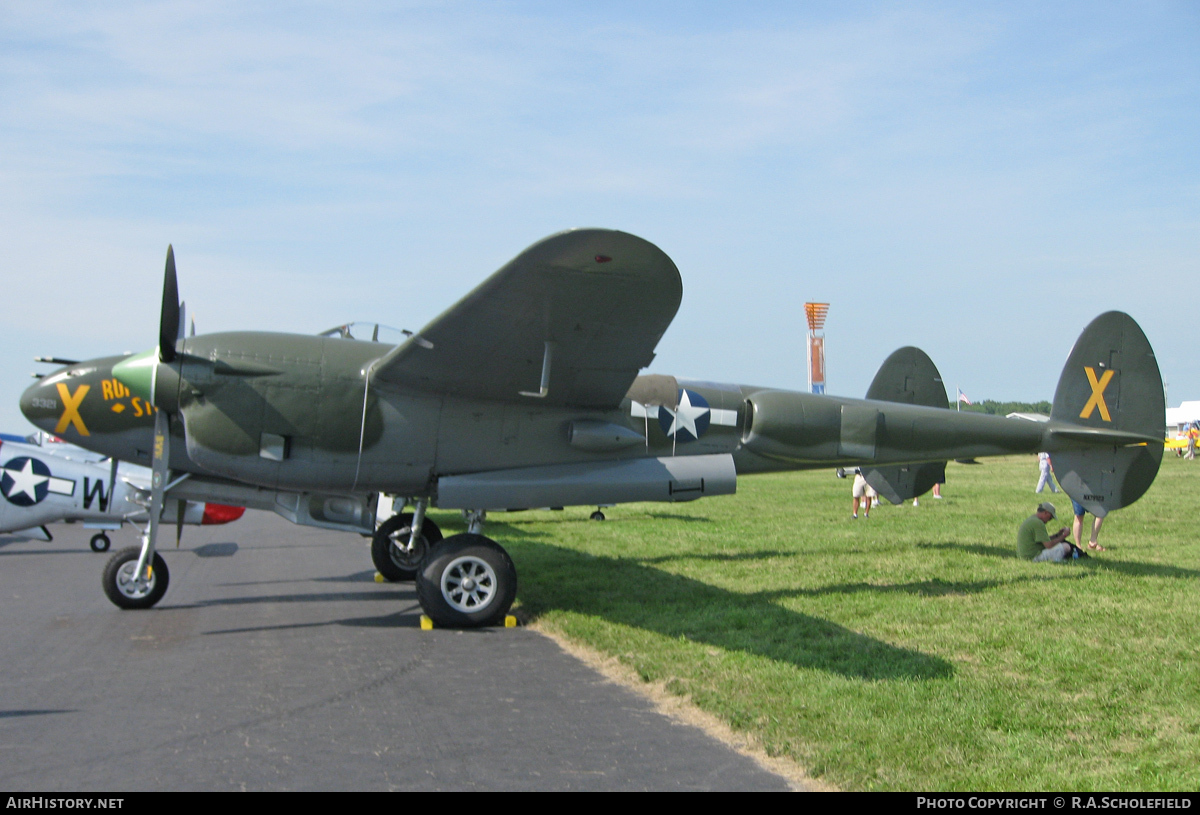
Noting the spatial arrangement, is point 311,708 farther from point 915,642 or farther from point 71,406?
point 71,406

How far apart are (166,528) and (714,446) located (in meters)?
13.0

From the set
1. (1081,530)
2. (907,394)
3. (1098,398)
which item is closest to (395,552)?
(907,394)

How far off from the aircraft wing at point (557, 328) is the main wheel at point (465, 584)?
4.87 feet

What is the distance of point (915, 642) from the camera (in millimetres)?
7301

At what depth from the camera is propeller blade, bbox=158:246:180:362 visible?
8.12 meters

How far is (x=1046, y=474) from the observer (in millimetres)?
26953

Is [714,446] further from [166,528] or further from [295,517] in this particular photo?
[166,528]

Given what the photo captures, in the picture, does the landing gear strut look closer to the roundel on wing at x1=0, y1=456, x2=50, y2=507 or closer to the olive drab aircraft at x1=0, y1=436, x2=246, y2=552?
the olive drab aircraft at x1=0, y1=436, x2=246, y2=552

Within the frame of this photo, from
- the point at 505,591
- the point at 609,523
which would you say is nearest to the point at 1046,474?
the point at 609,523

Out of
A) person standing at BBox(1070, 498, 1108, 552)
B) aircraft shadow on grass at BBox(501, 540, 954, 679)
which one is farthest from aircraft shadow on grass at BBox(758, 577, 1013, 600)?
person standing at BBox(1070, 498, 1108, 552)

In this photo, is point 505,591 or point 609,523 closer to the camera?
point 505,591

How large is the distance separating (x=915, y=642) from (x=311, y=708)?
4600mm

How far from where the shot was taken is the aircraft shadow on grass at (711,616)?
259 inches

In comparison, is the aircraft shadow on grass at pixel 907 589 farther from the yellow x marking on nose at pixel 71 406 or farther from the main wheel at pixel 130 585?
the yellow x marking on nose at pixel 71 406
